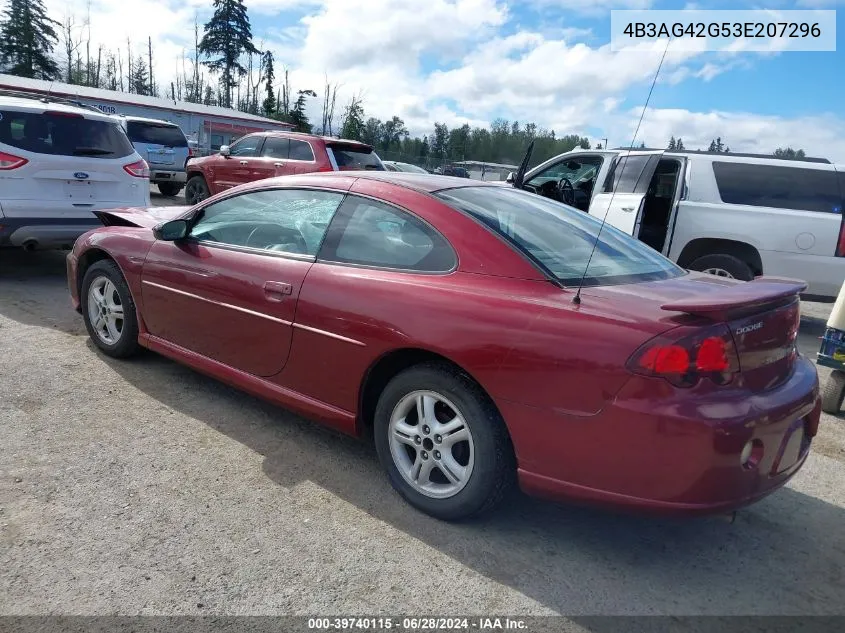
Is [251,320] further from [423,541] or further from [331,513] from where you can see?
[423,541]

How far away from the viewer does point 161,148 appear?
15102mm

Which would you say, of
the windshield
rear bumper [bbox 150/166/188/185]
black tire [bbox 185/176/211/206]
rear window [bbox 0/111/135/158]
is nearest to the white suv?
rear window [bbox 0/111/135/158]

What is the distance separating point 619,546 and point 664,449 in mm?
736

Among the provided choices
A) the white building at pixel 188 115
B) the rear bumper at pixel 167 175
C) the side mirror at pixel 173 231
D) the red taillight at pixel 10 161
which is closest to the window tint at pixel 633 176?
the side mirror at pixel 173 231

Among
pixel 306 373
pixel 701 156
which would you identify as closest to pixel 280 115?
pixel 701 156

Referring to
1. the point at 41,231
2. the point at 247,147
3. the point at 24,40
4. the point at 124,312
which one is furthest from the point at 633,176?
the point at 24,40

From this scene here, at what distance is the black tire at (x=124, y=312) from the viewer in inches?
169

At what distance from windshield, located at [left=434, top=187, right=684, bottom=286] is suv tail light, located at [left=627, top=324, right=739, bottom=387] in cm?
52

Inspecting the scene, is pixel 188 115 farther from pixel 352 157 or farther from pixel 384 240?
pixel 384 240

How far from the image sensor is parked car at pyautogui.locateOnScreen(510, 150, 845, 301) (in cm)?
685

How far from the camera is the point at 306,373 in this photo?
10.6 feet

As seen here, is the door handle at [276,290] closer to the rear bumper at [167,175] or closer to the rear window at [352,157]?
the rear window at [352,157]

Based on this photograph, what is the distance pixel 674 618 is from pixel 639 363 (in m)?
0.94

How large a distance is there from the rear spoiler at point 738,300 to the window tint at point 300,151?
29.4ft
